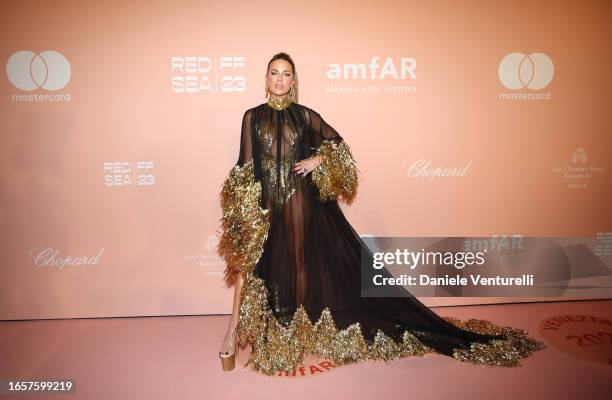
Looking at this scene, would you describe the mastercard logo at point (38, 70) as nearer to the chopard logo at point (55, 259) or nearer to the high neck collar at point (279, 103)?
the chopard logo at point (55, 259)

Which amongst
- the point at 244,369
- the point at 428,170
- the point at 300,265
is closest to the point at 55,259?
the point at 244,369

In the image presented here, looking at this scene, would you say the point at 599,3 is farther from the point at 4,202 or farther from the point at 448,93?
the point at 4,202

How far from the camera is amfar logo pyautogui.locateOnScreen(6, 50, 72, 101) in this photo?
2.75m

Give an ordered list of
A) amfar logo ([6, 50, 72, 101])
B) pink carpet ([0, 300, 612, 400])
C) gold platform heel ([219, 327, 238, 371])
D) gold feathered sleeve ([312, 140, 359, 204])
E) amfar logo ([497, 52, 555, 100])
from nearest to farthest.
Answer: pink carpet ([0, 300, 612, 400]) → gold platform heel ([219, 327, 238, 371]) → gold feathered sleeve ([312, 140, 359, 204]) → amfar logo ([6, 50, 72, 101]) → amfar logo ([497, 52, 555, 100])

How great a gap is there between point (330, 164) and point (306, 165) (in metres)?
0.15

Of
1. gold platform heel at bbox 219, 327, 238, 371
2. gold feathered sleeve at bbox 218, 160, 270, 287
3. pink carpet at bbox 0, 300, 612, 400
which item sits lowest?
pink carpet at bbox 0, 300, 612, 400

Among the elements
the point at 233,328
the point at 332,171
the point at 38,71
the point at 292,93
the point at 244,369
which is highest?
the point at 38,71

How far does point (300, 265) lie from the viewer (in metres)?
2.45

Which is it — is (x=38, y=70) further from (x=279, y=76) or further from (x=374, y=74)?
(x=374, y=74)

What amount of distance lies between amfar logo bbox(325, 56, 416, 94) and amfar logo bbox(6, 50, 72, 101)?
187cm

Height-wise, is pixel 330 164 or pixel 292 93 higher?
pixel 292 93

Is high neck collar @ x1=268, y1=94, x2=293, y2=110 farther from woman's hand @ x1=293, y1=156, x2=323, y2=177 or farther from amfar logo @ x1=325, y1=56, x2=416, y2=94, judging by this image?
amfar logo @ x1=325, y1=56, x2=416, y2=94

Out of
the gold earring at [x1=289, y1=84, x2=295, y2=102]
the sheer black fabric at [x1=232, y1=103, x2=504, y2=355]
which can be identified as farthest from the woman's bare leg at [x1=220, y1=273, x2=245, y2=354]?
the gold earring at [x1=289, y1=84, x2=295, y2=102]

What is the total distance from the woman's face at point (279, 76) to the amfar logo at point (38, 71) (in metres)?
1.51
